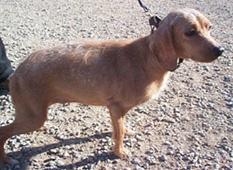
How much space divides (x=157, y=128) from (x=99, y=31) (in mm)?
5254

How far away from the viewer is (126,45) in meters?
4.36

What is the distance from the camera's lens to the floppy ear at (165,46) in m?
3.88

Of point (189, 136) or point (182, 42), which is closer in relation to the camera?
point (182, 42)

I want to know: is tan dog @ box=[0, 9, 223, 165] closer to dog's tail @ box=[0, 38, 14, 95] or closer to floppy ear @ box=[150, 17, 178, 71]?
floppy ear @ box=[150, 17, 178, 71]

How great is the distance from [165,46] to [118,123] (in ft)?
4.48

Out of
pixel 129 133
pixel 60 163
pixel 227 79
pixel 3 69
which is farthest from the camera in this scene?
pixel 227 79

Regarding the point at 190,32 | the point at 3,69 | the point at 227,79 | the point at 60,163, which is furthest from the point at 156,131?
the point at 3,69

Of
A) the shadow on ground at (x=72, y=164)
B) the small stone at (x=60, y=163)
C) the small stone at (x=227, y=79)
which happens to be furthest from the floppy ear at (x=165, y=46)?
the small stone at (x=227, y=79)

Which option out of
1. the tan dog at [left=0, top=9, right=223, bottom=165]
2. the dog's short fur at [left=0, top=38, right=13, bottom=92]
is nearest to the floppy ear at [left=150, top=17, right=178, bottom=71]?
the tan dog at [left=0, top=9, right=223, bottom=165]

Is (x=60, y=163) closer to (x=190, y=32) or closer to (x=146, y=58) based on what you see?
(x=146, y=58)

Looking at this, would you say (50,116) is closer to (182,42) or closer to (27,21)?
(182,42)

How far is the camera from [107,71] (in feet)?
13.9

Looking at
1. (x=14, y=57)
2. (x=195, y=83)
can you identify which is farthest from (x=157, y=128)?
(x=14, y=57)

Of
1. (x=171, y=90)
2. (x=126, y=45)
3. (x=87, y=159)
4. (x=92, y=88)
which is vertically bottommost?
(x=87, y=159)
